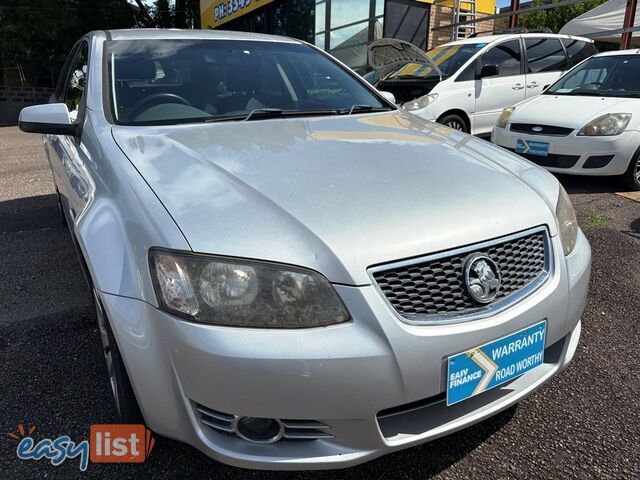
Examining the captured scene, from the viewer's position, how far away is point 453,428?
1.49 metres

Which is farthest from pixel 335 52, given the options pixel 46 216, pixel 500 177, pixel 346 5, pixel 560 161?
pixel 500 177

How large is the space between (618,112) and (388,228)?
15.0 feet

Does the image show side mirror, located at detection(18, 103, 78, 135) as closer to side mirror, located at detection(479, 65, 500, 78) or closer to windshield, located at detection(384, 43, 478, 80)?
windshield, located at detection(384, 43, 478, 80)

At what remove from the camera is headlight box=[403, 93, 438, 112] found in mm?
6336

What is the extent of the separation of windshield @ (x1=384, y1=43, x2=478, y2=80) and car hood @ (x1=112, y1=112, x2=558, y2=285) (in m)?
4.95

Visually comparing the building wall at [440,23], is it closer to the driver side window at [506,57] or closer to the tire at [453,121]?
the driver side window at [506,57]

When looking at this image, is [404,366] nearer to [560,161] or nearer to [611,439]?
[611,439]

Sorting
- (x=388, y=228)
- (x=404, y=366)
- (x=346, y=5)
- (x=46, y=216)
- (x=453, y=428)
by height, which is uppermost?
(x=346, y=5)

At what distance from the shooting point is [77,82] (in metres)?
2.97

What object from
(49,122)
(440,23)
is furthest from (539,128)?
(440,23)

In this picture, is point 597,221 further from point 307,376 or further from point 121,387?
point 121,387

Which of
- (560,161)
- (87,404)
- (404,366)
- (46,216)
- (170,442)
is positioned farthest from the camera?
(560,161)

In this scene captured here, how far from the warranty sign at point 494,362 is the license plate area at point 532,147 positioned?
13.1 feet

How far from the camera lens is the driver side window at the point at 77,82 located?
268cm
